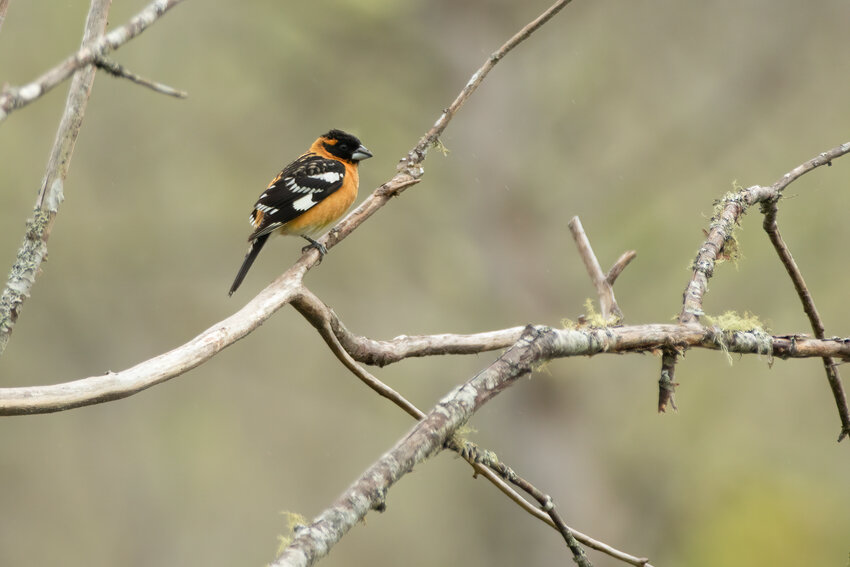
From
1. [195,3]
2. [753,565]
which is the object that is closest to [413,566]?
[753,565]

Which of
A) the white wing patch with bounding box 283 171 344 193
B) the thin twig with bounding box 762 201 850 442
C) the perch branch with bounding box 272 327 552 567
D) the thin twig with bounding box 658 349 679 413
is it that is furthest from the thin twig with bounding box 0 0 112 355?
the white wing patch with bounding box 283 171 344 193

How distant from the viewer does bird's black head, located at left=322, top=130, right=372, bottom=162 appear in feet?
18.9

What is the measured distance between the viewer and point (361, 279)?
35.8 ft

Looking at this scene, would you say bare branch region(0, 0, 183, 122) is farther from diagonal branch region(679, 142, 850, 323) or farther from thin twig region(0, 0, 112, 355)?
diagonal branch region(679, 142, 850, 323)

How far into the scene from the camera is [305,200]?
196 inches

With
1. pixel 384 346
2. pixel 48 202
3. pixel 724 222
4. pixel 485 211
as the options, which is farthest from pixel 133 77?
pixel 485 211

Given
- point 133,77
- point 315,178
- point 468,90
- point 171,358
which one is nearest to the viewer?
point 133,77

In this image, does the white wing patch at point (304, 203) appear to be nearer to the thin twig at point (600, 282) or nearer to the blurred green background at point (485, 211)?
the thin twig at point (600, 282)

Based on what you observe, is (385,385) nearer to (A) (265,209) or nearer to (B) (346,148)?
(A) (265,209)

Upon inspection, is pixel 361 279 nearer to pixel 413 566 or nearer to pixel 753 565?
pixel 753 565

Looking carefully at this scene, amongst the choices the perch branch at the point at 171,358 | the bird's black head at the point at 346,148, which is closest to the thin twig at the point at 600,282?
the perch branch at the point at 171,358

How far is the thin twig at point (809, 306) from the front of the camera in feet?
8.98

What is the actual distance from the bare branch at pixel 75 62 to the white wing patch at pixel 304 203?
9.75ft

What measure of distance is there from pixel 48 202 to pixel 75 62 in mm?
718
